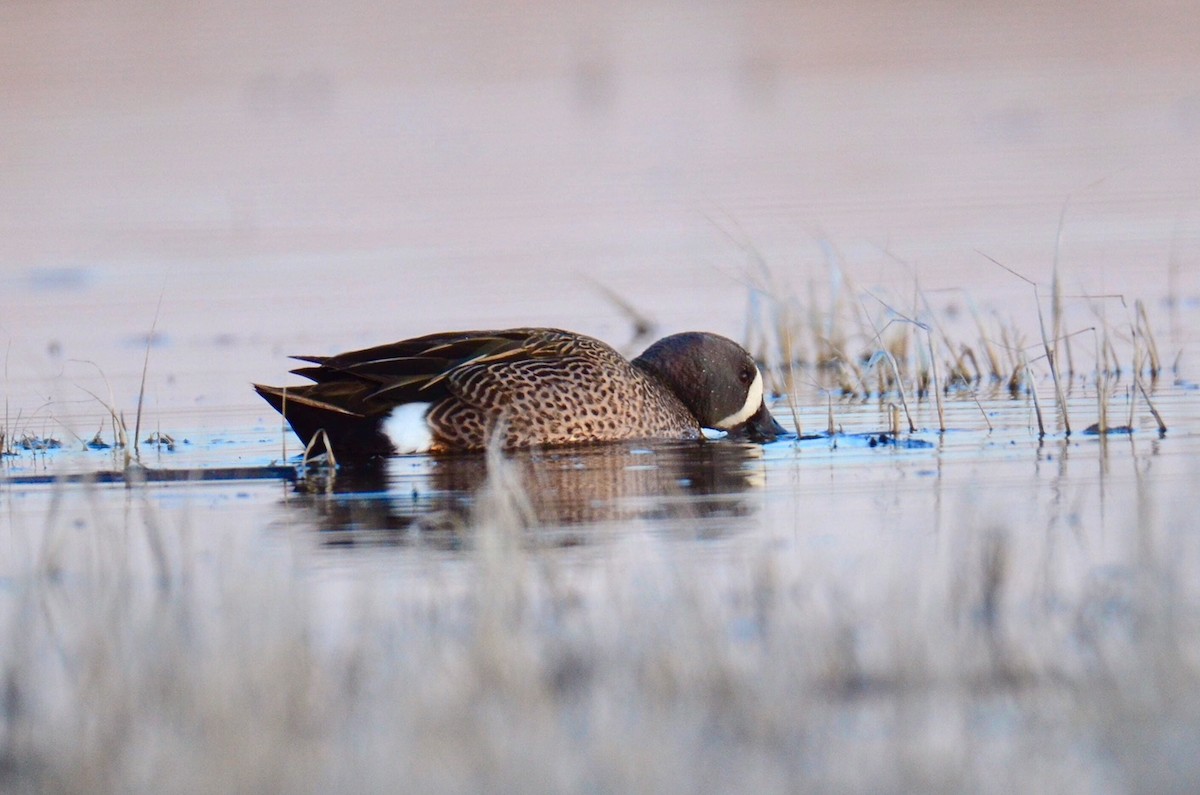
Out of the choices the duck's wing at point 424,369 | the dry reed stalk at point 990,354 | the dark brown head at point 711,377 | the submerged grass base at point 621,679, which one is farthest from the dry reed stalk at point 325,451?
the dry reed stalk at point 990,354

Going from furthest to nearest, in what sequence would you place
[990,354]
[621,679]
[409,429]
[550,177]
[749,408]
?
[550,177]
[990,354]
[749,408]
[409,429]
[621,679]

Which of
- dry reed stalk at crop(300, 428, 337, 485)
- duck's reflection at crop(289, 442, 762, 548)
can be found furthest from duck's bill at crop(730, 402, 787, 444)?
dry reed stalk at crop(300, 428, 337, 485)

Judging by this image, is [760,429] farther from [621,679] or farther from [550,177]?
[550,177]

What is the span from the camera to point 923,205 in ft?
44.8

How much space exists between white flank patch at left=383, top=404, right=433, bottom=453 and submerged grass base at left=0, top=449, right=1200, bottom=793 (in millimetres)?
2604

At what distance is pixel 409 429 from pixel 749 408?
133 centimetres

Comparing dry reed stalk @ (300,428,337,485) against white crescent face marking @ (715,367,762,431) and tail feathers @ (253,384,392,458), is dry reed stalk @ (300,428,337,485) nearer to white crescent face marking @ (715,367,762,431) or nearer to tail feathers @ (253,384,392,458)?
tail feathers @ (253,384,392,458)

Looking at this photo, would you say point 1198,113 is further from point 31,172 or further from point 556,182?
point 31,172

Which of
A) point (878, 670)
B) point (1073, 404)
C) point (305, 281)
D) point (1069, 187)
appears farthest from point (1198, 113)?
point (878, 670)

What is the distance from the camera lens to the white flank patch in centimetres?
646

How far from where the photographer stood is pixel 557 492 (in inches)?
214

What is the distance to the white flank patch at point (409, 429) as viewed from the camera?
254 inches

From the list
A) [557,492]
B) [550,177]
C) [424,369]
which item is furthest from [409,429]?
[550,177]

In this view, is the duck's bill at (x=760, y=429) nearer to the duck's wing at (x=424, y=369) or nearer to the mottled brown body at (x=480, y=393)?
the mottled brown body at (x=480, y=393)
